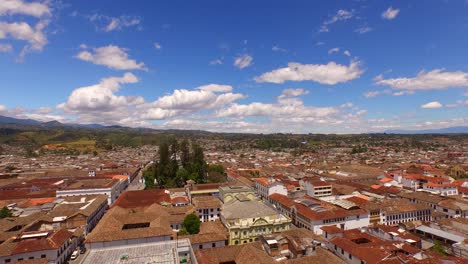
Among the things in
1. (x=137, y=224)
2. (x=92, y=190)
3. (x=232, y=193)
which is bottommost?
(x=92, y=190)

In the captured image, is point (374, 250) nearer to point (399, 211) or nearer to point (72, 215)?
point (399, 211)

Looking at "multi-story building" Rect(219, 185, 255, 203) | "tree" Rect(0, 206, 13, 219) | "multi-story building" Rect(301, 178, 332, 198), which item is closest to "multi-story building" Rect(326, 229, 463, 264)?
"multi-story building" Rect(219, 185, 255, 203)

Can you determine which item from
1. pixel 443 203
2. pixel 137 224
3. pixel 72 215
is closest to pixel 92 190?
pixel 72 215

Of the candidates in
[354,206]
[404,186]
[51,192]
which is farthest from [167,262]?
[404,186]

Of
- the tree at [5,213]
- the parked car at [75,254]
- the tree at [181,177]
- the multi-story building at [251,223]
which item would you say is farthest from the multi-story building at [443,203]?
the tree at [5,213]

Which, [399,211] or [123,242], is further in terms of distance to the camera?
[399,211]

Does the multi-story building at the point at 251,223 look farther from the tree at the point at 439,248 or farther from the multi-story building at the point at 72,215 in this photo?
the multi-story building at the point at 72,215

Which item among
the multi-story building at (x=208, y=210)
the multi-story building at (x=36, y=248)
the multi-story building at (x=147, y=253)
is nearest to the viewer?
the multi-story building at (x=147, y=253)

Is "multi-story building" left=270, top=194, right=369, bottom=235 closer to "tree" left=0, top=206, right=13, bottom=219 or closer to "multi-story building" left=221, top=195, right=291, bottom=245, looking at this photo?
"multi-story building" left=221, top=195, right=291, bottom=245

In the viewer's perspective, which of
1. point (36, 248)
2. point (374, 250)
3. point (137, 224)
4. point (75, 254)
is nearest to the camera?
point (374, 250)
